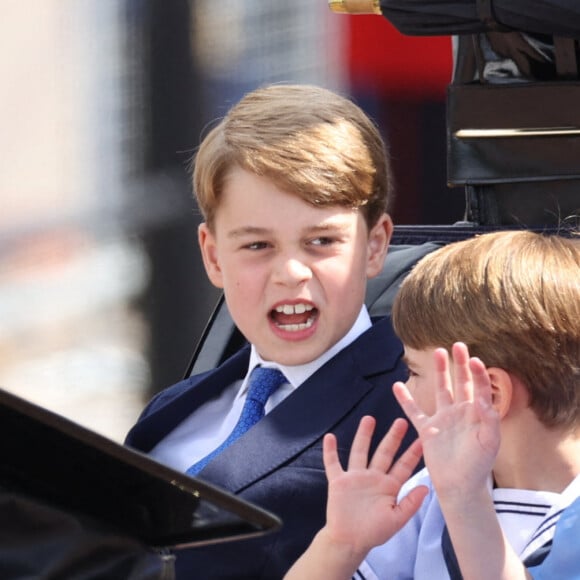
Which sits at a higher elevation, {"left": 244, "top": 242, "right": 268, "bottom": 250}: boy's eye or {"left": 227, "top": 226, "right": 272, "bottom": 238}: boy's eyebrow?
{"left": 227, "top": 226, "right": 272, "bottom": 238}: boy's eyebrow

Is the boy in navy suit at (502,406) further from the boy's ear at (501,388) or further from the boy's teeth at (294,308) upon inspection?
the boy's teeth at (294,308)

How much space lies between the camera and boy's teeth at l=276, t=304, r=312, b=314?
168 cm

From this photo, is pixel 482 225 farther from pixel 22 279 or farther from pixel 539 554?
pixel 22 279

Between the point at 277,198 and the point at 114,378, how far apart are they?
3.17 metres

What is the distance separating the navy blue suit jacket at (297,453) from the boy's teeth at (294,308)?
2.8 inches

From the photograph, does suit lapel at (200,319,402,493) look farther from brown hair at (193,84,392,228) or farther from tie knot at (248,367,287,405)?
brown hair at (193,84,392,228)

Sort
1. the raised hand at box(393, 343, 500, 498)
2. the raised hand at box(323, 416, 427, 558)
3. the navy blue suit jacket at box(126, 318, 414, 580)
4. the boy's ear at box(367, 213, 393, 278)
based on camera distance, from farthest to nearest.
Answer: the boy's ear at box(367, 213, 393, 278)
the navy blue suit jacket at box(126, 318, 414, 580)
the raised hand at box(323, 416, 427, 558)
the raised hand at box(393, 343, 500, 498)

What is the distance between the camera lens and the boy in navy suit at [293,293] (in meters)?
1.57

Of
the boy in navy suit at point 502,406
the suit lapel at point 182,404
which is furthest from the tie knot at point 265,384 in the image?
the boy in navy suit at point 502,406

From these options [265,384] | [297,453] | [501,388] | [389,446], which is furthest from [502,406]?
[265,384]

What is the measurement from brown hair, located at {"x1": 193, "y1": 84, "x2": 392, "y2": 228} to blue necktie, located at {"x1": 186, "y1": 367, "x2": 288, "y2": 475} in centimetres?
22

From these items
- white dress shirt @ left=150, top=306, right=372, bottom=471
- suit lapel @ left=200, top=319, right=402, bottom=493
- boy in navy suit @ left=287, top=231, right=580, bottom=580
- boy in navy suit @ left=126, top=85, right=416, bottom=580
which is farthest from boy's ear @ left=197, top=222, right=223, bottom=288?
boy in navy suit @ left=287, top=231, right=580, bottom=580

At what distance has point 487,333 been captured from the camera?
1331mm

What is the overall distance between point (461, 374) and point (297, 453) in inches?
16.9
